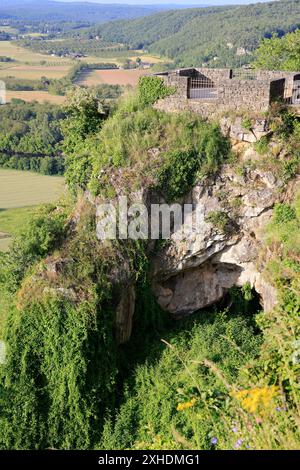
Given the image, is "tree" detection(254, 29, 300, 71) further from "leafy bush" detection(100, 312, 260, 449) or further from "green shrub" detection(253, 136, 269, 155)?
"leafy bush" detection(100, 312, 260, 449)

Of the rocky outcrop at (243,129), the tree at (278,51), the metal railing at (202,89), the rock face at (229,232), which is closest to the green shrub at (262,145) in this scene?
the rocky outcrop at (243,129)

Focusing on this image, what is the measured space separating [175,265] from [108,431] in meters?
4.84

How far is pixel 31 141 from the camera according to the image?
44.6m

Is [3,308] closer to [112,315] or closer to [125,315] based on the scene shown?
[112,315]

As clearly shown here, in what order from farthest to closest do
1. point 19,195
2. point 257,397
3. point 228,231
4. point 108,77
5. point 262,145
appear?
point 108,77
point 19,195
point 228,231
point 262,145
point 257,397

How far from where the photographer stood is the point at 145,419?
12586mm

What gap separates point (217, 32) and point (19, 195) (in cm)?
6033

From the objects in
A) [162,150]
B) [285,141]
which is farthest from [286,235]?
[162,150]

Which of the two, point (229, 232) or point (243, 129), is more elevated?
point (243, 129)

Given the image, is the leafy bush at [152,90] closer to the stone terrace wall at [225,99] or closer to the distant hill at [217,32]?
the stone terrace wall at [225,99]

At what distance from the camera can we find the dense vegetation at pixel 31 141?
42.7 metres

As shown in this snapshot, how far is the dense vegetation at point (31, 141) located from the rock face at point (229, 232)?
2712cm

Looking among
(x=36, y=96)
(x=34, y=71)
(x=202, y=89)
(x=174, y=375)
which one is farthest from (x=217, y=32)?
(x=174, y=375)

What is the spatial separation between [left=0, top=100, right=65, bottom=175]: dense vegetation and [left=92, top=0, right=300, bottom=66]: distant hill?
73.6ft
